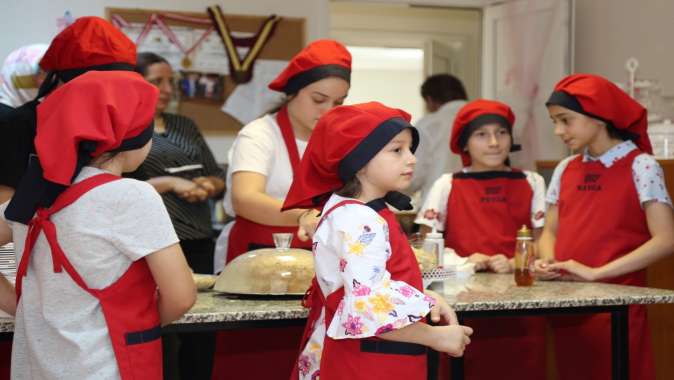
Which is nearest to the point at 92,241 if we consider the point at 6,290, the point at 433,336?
the point at 6,290

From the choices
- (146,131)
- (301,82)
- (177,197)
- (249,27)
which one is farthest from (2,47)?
(146,131)

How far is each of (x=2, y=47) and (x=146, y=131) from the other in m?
3.75

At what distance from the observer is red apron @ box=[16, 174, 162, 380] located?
1.94 m

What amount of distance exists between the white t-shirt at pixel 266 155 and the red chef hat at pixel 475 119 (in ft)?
2.67

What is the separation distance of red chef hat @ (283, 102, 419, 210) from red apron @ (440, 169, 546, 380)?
1246 mm

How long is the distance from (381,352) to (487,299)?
570 mm

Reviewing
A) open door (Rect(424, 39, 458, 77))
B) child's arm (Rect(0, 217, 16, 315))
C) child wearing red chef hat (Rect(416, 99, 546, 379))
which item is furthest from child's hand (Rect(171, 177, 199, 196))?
open door (Rect(424, 39, 458, 77))

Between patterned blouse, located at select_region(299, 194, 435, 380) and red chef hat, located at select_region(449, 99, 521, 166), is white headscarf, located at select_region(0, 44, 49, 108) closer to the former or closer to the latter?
patterned blouse, located at select_region(299, 194, 435, 380)

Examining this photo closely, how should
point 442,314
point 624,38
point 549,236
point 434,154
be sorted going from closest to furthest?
point 442,314 < point 549,236 < point 624,38 < point 434,154

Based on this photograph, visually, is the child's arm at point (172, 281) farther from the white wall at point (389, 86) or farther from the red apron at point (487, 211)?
the white wall at point (389, 86)

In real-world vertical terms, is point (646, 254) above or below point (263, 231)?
below

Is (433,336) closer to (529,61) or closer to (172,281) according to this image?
(172,281)

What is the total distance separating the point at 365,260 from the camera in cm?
196

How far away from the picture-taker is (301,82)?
120 inches
